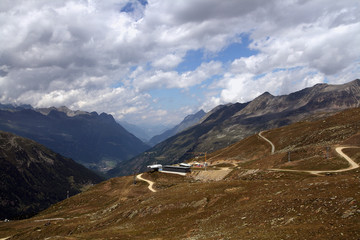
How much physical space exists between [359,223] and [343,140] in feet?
303

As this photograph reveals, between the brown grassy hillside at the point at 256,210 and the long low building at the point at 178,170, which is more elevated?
→ the brown grassy hillside at the point at 256,210

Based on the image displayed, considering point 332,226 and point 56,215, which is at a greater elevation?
point 332,226

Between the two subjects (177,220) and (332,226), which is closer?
(332,226)

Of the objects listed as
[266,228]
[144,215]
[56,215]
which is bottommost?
[56,215]

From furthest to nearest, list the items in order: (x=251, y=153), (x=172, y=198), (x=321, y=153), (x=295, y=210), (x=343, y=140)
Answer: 1. (x=251, y=153)
2. (x=343, y=140)
3. (x=321, y=153)
4. (x=172, y=198)
5. (x=295, y=210)

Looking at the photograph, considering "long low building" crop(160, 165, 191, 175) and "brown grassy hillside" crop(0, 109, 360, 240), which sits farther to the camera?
"long low building" crop(160, 165, 191, 175)

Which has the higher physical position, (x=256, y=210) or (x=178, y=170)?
(x=256, y=210)

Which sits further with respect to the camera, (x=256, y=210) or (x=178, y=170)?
(x=178, y=170)

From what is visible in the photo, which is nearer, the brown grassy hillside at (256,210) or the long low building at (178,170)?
the brown grassy hillside at (256,210)

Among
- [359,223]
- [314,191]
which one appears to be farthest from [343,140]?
[359,223]

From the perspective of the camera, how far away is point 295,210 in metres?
33.8

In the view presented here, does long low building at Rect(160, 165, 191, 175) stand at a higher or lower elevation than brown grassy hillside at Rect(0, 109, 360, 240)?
lower

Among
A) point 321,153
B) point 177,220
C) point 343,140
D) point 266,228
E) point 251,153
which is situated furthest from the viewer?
point 251,153

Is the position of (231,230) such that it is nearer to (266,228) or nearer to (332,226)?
(266,228)
